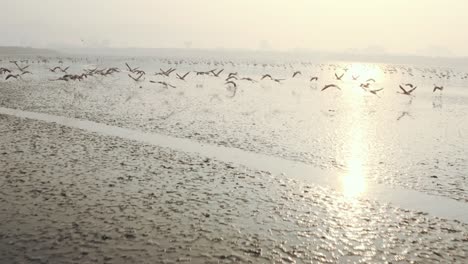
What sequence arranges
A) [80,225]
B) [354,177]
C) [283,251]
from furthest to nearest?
1. [354,177]
2. [80,225]
3. [283,251]

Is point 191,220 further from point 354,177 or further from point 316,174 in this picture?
point 354,177

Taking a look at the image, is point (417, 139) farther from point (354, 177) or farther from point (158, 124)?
point (158, 124)

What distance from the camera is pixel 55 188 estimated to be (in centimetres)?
729

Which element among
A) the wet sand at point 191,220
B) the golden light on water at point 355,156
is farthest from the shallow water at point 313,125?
the wet sand at point 191,220

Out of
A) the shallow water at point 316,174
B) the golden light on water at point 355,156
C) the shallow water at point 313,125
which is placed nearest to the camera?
the shallow water at point 316,174

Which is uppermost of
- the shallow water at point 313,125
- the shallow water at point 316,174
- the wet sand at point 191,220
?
the shallow water at point 313,125

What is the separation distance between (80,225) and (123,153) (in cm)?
448

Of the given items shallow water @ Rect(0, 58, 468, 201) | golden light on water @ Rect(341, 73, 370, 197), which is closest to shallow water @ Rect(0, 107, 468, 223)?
golden light on water @ Rect(341, 73, 370, 197)

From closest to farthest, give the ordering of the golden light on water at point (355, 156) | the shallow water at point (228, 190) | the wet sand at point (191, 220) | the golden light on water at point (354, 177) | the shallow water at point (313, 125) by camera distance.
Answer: the wet sand at point (191, 220) < the shallow water at point (228, 190) < the golden light on water at point (354, 177) < the golden light on water at point (355, 156) < the shallow water at point (313, 125)

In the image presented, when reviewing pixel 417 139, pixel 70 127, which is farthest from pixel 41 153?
pixel 417 139

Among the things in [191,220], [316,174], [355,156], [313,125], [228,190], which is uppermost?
[313,125]

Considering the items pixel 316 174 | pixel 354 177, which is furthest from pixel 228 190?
pixel 354 177

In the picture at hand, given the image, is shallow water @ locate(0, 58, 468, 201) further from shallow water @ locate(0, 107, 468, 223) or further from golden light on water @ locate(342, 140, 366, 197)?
shallow water @ locate(0, 107, 468, 223)

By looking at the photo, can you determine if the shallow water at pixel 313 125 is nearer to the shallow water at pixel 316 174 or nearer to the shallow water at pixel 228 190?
the shallow water at pixel 228 190
